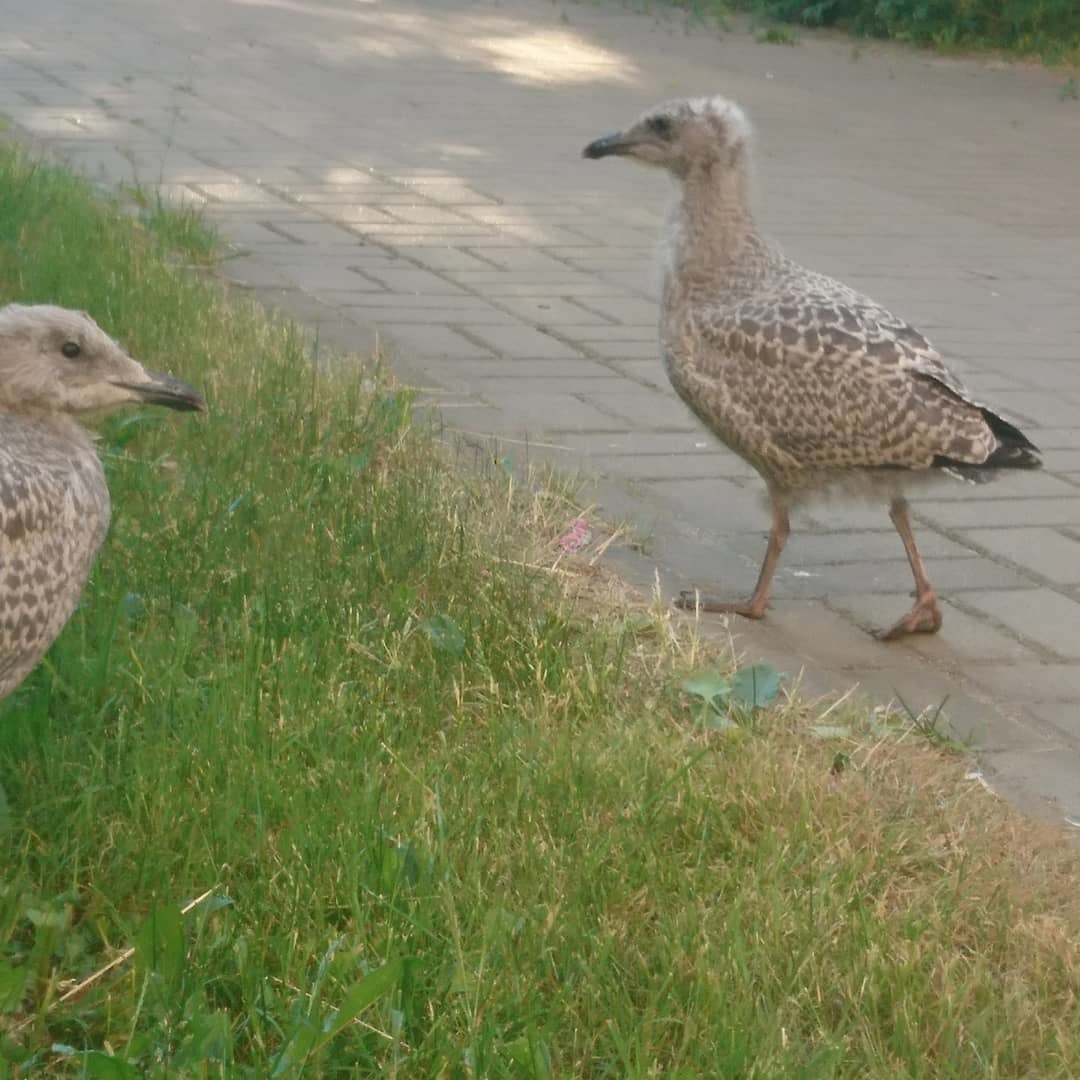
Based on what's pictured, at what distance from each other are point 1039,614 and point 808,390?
901mm

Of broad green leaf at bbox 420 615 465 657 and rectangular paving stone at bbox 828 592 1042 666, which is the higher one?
broad green leaf at bbox 420 615 465 657

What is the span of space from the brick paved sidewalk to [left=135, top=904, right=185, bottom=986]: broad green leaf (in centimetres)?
195

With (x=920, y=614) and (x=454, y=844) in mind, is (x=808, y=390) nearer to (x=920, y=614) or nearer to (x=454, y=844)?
(x=920, y=614)

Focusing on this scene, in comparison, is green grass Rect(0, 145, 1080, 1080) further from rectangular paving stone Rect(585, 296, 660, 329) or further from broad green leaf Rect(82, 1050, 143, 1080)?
rectangular paving stone Rect(585, 296, 660, 329)

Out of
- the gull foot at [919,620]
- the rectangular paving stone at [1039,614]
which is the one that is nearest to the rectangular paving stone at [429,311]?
the rectangular paving stone at [1039,614]

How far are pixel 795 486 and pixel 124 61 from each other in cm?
1061

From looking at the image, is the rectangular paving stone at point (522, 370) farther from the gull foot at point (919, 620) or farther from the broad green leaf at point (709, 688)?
the broad green leaf at point (709, 688)

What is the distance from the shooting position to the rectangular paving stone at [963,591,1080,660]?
5.07m

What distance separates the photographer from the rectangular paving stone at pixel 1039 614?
5.07 m

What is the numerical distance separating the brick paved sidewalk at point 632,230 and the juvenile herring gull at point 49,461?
1.79 m

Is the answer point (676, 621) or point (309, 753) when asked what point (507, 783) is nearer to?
point (309, 753)

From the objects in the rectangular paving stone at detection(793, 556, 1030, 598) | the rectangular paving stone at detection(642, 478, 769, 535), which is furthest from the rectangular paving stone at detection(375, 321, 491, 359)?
the rectangular paving stone at detection(793, 556, 1030, 598)

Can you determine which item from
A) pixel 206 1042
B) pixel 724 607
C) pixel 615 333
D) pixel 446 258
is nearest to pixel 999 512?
pixel 724 607

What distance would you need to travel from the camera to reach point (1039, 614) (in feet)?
17.2
